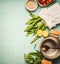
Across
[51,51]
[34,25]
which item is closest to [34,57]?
[51,51]

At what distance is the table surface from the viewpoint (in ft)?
10.8

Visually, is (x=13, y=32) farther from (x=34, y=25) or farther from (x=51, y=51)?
(x=51, y=51)

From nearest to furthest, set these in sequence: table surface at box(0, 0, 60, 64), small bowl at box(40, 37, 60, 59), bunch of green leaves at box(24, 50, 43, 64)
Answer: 1. small bowl at box(40, 37, 60, 59)
2. bunch of green leaves at box(24, 50, 43, 64)
3. table surface at box(0, 0, 60, 64)

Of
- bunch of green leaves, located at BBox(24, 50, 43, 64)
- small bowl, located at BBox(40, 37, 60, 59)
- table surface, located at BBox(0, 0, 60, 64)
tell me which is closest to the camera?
small bowl, located at BBox(40, 37, 60, 59)

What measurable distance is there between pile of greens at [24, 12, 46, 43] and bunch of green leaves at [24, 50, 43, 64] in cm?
23

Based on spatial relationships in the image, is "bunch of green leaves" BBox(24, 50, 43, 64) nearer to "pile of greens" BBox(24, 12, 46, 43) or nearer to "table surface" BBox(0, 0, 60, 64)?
"table surface" BBox(0, 0, 60, 64)

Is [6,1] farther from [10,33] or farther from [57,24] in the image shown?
[57,24]

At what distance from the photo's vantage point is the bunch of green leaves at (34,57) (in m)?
3.19

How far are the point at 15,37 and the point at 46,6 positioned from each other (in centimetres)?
74

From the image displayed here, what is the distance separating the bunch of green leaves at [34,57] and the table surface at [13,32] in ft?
0.26

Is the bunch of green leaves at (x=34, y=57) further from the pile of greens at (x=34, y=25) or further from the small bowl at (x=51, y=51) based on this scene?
the pile of greens at (x=34, y=25)

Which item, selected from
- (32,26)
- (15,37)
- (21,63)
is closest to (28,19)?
(32,26)

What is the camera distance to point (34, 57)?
3.27 metres

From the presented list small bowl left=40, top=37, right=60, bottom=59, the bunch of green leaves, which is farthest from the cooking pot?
the bunch of green leaves
